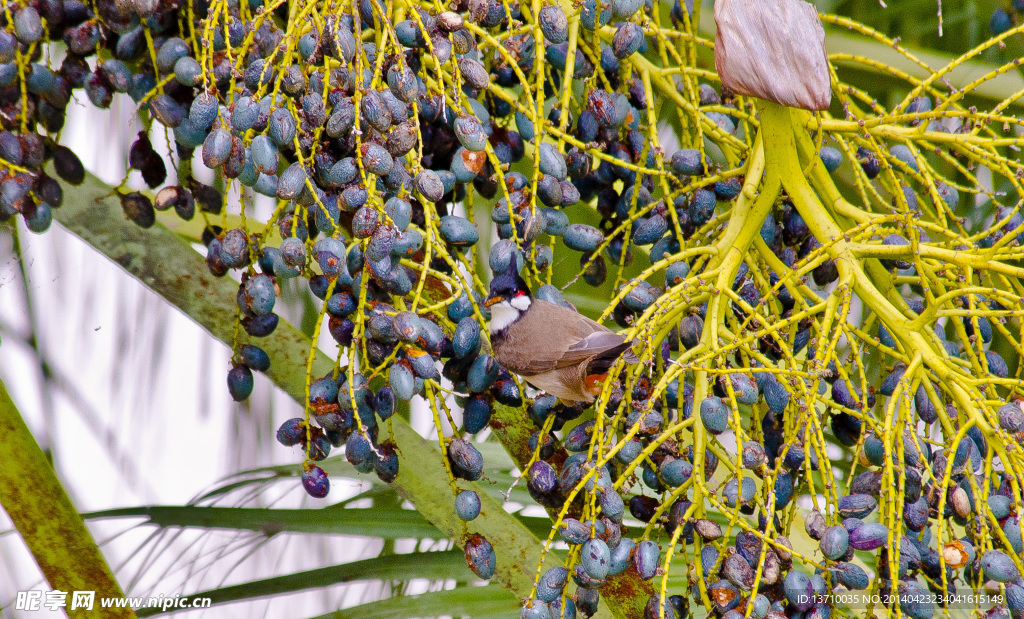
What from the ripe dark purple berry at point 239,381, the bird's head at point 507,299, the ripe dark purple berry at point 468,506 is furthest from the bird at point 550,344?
the ripe dark purple berry at point 239,381

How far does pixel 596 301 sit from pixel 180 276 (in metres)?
0.66

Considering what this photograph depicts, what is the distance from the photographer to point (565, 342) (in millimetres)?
1029

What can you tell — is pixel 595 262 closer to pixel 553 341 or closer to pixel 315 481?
pixel 553 341

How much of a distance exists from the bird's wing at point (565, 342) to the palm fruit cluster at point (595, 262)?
0.16 ft

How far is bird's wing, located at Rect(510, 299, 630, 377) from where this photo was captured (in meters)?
0.95

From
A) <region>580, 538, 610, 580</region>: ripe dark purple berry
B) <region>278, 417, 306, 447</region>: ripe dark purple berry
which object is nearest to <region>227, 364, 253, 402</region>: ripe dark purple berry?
<region>278, 417, 306, 447</region>: ripe dark purple berry

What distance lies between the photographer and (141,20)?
93 centimetres

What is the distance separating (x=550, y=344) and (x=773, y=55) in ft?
1.36

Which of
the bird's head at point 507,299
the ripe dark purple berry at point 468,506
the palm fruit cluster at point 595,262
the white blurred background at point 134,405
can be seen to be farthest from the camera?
the white blurred background at point 134,405

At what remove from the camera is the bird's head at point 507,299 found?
0.96 metres

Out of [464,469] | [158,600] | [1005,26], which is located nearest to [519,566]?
[464,469]

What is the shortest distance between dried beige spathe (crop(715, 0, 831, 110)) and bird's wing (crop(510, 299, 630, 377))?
0.30 metres

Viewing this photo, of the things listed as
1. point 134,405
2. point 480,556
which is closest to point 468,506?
point 480,556

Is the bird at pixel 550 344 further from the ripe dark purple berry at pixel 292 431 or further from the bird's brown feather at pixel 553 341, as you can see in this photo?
the ripe dark purple berry at pixel 292 431
